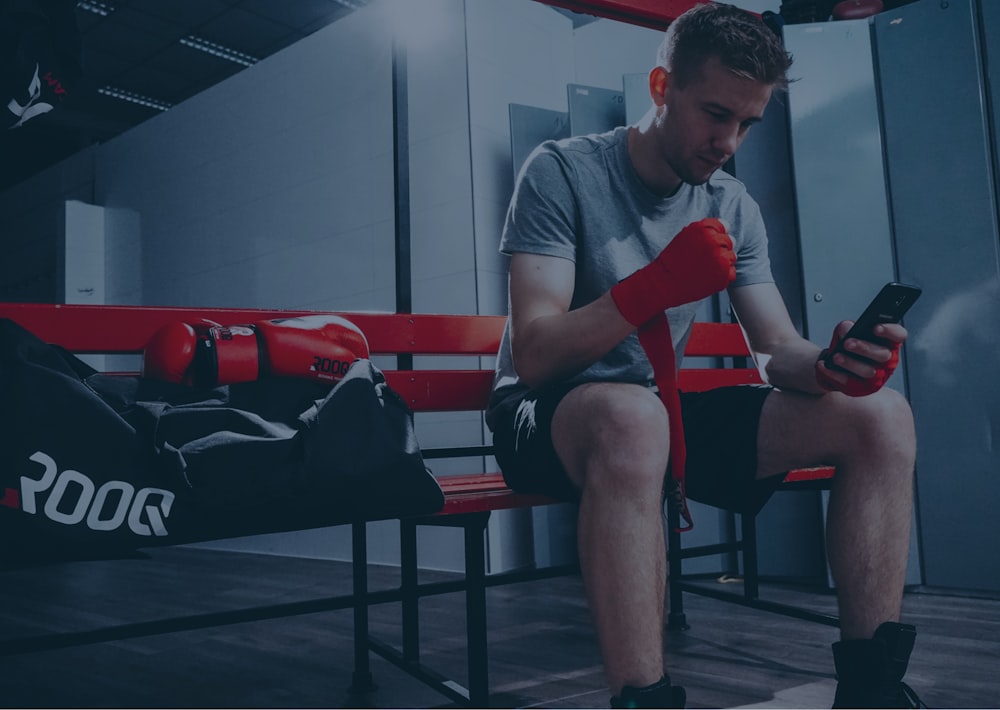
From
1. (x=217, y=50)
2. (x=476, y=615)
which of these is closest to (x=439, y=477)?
(x=476, y=615)

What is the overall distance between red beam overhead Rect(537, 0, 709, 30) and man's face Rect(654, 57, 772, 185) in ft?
3.12

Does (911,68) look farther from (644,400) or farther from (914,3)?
(644,400)

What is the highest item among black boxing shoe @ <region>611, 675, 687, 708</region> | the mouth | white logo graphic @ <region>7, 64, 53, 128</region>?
white logo graphic @ <region>7, 64, 53, 128</region>

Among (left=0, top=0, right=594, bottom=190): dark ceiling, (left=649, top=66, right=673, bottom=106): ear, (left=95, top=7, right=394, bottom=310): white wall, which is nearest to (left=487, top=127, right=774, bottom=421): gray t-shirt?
(left=649, top=66, right=673, bottom=106): ear

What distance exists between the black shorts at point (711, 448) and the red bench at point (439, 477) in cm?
10

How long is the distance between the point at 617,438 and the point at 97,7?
5407 mm

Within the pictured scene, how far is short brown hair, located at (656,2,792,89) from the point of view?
1245 millimetres

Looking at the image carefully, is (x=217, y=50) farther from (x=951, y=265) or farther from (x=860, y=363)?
(x=860, y=363)

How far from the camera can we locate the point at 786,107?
111 inches

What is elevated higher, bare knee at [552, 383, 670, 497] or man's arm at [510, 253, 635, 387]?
man's arm at [510, 253, 635, 387]

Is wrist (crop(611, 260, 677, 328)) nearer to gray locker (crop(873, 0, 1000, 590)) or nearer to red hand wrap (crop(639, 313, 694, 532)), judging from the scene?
red hand wrap (crop(639, 313, 694, 532))

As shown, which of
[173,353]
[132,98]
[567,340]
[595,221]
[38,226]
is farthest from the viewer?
[132,98]

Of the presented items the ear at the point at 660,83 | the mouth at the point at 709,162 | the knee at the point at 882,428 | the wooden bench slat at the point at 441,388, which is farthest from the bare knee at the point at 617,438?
the wooden bench slat at the point at 441,388

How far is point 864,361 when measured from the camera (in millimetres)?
1142
